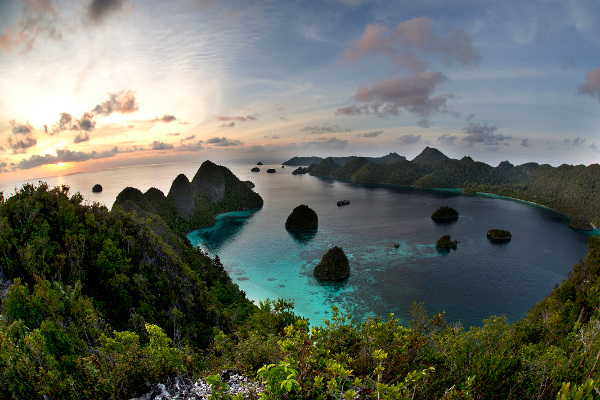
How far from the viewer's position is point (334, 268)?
179 ft

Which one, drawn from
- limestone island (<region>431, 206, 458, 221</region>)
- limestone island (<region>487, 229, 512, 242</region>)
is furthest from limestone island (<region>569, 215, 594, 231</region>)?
limestone island (<region>431, 206, 458, 221</region>)

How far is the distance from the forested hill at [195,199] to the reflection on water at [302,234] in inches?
1398

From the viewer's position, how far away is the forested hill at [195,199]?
276 feet

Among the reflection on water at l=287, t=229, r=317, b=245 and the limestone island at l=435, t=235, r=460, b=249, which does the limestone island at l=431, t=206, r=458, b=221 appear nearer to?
the limestone island at l=435, t=235, r=460, b=249

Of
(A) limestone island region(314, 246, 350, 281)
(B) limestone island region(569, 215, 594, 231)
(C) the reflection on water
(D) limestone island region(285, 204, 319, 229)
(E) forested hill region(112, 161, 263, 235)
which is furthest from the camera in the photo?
(B) limestone island region(569, 215, 594, 231)

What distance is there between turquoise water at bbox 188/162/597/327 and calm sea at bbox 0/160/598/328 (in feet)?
0.73

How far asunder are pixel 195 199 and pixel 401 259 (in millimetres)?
81638

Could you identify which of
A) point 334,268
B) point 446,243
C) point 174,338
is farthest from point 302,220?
point 174,338

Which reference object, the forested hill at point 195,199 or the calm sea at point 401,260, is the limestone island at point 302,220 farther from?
the forested hill at point 195,199

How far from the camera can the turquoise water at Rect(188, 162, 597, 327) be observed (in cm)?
4641

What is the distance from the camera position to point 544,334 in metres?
19.5

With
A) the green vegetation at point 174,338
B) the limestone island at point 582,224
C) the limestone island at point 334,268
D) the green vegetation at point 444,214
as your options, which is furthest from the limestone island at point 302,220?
the limestone island at point 582,224

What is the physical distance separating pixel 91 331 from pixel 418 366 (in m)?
14.7

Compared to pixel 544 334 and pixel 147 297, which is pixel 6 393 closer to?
pixel 147 297
